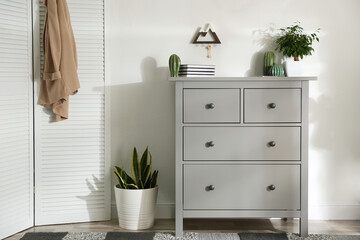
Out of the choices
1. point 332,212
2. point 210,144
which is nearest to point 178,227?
point 210,144

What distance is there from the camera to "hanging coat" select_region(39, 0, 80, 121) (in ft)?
9.24

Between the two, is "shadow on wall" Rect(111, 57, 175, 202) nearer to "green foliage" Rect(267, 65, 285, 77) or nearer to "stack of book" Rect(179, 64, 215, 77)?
"stack of book" Rect(179, 64, 215, 77)

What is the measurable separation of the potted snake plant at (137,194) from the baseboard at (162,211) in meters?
Result: 0.22

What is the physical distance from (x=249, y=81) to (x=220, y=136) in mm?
408

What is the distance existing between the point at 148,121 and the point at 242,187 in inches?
37.1

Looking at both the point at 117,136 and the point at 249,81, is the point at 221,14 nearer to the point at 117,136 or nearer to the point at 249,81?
the point at 249,81

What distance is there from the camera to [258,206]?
2729 mm

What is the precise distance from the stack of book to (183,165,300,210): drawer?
67 centimetres

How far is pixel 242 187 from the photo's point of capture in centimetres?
272

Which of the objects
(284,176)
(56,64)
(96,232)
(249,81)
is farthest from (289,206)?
(56,64)

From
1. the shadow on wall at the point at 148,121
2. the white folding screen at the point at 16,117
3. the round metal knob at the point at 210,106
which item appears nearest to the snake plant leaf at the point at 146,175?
the shadow on wall at the point at 148,121

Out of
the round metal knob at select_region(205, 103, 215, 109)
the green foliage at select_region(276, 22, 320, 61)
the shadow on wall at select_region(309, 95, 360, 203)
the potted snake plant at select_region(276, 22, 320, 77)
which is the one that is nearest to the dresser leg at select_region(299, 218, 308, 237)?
the shadow on wall at select_region(309, 95, 360, 203)

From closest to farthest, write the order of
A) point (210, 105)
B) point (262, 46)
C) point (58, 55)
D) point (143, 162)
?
1. point (210, 105)
2. point (58, 55)
3. point (143, 162)
4. point (262, 46)

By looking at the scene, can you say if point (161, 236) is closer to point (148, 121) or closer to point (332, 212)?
point (148, 121)
